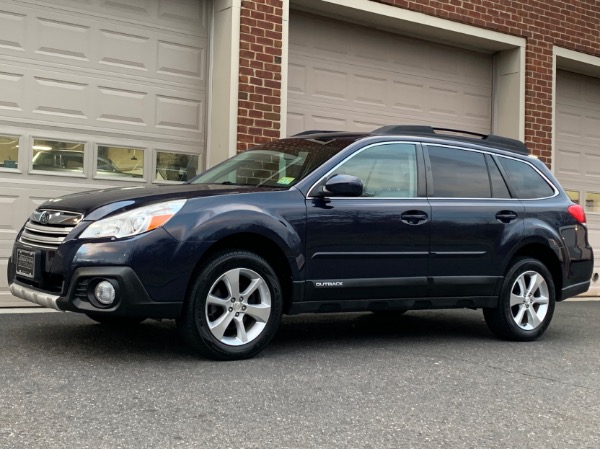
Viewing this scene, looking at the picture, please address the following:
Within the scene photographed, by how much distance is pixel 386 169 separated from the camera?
6.08 meters

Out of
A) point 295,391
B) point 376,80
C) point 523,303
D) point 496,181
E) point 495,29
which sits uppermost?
point 495,29

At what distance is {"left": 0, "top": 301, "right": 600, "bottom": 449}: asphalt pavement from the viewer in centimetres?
363

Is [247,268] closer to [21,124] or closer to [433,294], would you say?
[433,294]

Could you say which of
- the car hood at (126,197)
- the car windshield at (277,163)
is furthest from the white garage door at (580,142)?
the car hood at (126,197)

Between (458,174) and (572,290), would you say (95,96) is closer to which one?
(458,174)

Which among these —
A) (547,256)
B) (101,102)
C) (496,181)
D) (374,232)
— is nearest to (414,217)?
(374,232)

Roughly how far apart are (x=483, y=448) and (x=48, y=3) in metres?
6.65

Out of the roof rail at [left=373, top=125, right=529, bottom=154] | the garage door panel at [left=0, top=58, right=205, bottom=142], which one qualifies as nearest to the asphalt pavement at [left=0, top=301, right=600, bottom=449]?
the roof rail at [left=373, top=125, right=529, bottom=154]

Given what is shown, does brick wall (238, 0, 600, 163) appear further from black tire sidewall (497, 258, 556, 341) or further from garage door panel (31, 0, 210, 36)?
black tire sidewall (497, 258, 556, 341)

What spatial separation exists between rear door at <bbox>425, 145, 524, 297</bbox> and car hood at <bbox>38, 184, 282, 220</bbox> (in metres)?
1.51

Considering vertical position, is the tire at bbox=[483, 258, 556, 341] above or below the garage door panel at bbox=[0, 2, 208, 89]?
below

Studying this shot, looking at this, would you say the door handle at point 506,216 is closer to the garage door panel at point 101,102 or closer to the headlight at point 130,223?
the headlight at point 130,223

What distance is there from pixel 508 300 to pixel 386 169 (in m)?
1.59

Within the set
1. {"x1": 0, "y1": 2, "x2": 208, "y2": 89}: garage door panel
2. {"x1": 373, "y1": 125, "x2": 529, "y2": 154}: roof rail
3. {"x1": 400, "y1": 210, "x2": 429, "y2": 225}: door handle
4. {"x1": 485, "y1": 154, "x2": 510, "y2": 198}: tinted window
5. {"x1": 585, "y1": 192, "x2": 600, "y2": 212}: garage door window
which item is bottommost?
{"x1": 400, "y1": 210, "x2": 429, "y2": 225}: door handle
